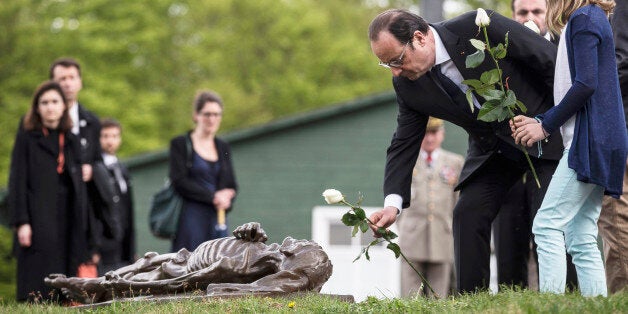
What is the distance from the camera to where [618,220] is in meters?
7.95

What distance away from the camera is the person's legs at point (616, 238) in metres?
7.93

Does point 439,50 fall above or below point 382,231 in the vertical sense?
above

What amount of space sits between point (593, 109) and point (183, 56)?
107 ft

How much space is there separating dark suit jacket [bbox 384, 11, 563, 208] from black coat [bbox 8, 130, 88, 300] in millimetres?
3493

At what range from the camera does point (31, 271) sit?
995 centimetres

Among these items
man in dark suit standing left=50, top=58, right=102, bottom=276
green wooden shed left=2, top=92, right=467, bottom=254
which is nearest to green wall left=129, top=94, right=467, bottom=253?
green wooden shed left=2, top=92, right=467, bottom=254

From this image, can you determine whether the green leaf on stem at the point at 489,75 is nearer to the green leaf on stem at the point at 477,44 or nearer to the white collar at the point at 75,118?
the green leaf on stem at the point at 477,44

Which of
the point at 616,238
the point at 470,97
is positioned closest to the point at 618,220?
the point at 616,238

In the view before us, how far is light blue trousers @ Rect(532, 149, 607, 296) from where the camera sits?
6.71 meters

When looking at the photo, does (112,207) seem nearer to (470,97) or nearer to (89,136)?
(89,136)

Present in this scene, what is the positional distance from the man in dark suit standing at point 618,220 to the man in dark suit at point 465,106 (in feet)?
2.16

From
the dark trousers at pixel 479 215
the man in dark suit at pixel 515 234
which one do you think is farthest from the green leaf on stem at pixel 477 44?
the man in dark suit at pixel 515 234

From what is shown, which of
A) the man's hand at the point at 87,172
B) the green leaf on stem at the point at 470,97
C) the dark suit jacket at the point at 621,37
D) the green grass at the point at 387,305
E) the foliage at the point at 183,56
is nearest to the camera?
the green grass at the point at 387,305

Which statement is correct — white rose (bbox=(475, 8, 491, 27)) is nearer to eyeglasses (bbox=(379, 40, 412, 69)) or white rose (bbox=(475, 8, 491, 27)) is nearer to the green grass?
eyeglasses (bbox=(379, 40, 412, 69))
